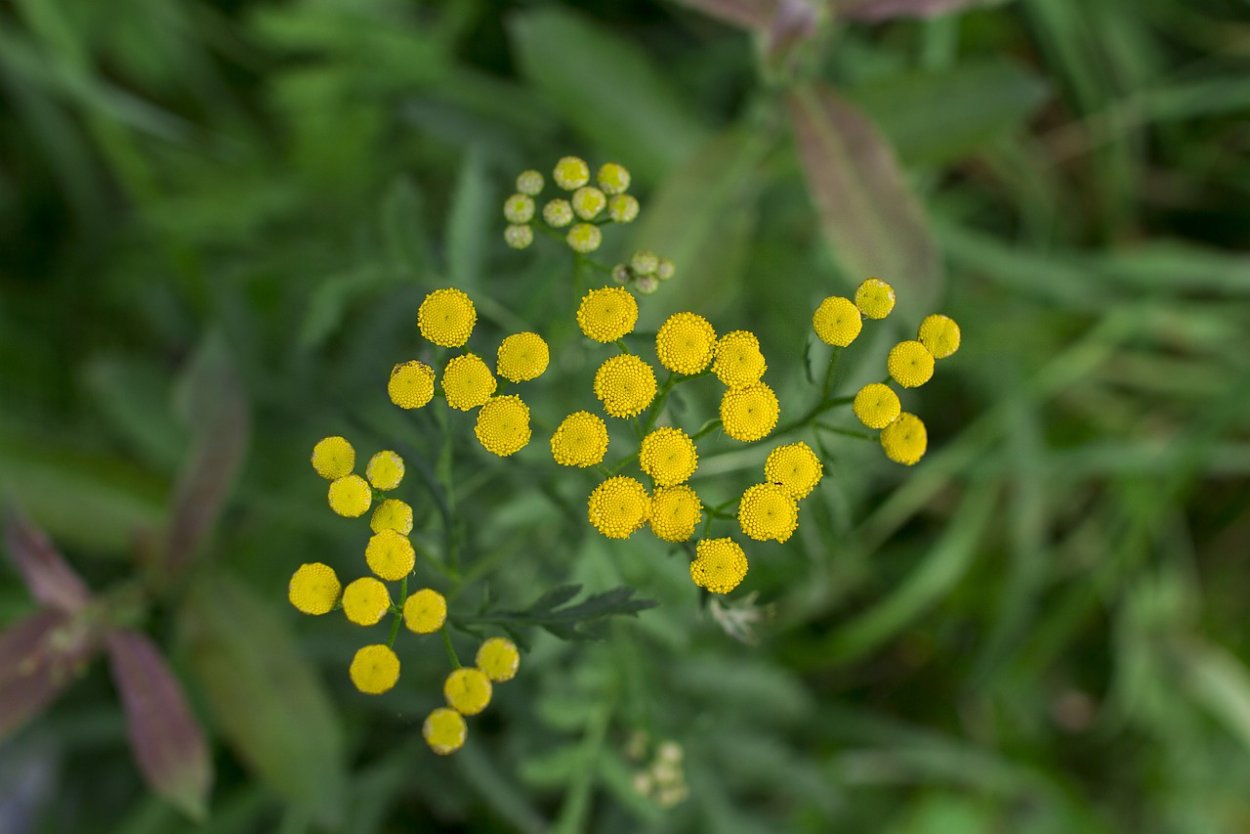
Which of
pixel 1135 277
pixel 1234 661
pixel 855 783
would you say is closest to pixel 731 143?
pixel 1135 277

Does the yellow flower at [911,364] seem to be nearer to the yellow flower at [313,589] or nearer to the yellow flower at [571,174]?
the yellow flower at [571,174]

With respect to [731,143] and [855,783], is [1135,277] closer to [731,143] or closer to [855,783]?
[731,143]

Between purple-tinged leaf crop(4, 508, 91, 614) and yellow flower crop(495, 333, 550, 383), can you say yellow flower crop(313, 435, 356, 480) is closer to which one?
yellow flower crop(495, 333, 550, 383)

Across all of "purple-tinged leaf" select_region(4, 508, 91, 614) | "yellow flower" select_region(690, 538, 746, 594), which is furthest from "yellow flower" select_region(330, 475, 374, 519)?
"purple-tinged leaf" select_region(4, 508, 91, 614)

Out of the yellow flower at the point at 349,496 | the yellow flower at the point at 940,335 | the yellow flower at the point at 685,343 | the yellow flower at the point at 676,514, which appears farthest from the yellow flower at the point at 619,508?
the yellow flower at the point at 940,335

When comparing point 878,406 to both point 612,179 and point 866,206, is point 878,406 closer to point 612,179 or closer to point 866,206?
point 612,179

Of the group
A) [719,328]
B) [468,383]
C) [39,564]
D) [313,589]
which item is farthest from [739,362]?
[39,564]
